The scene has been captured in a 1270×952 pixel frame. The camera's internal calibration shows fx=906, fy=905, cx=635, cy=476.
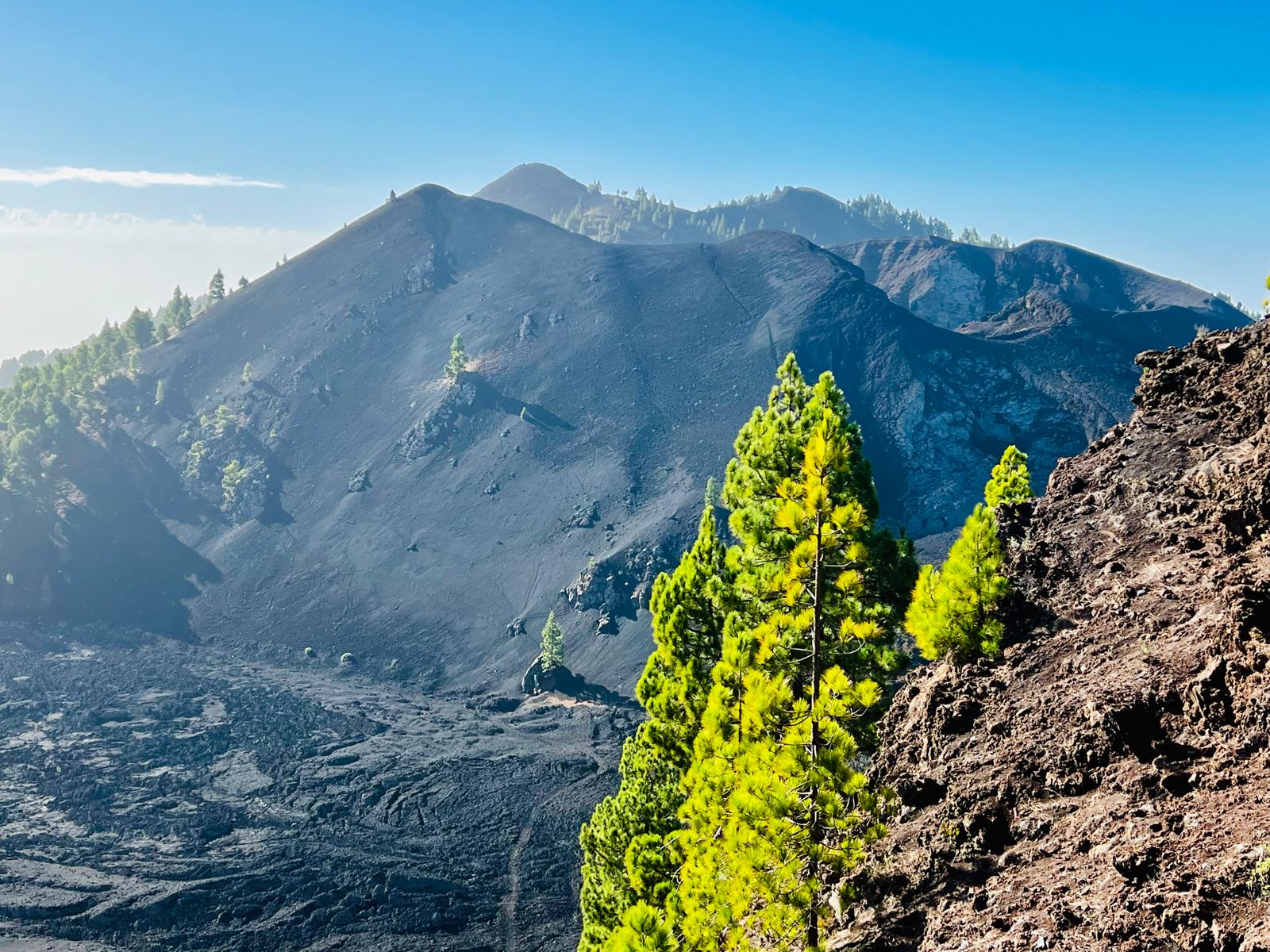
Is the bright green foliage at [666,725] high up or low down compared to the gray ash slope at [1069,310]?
down

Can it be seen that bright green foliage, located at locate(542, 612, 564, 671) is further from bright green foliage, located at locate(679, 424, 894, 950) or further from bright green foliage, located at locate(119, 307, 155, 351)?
bright green foliage, located at locate(119, 307, 155, 351)

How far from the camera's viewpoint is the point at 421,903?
44.3 metres

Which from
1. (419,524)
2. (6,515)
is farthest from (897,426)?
(6,515)

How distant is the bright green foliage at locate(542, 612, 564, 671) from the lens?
76.1 meters

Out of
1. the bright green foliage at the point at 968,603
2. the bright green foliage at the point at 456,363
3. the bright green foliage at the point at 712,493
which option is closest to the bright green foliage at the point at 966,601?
the bright green foliage at the point at 968,603

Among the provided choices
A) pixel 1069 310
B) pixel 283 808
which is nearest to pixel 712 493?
pixel 283 808

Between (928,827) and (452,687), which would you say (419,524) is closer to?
(452,687)

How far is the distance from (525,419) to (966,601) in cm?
10164

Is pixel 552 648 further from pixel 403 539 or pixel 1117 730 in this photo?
pixel 1117 730

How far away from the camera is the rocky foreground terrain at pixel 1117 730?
10.9 m

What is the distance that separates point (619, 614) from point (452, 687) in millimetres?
16799

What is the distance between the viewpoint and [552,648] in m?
76.9

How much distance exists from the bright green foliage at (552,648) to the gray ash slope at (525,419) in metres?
3.87

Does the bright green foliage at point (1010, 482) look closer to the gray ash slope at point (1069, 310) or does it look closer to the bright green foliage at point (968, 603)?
the bright green foliage at point (968, 603)
